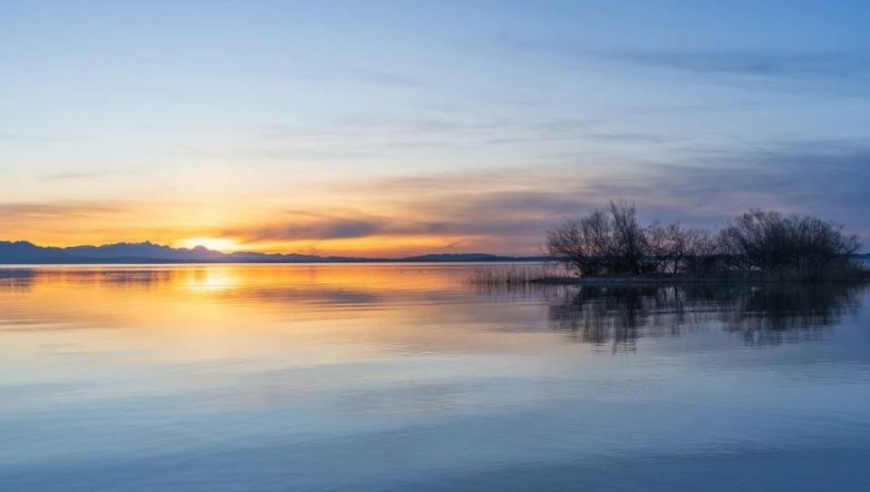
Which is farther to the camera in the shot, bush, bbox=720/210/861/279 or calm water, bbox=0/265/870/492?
bush, bbox=720/210/861/279

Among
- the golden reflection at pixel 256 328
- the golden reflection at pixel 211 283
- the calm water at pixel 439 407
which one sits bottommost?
the calm water at pixel 439 407

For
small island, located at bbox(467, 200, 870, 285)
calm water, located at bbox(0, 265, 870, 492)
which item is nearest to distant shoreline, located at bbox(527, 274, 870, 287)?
small island, located at bbox(467, 200, 870, 285)

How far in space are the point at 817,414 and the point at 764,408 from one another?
688mm

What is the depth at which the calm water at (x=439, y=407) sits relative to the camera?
337 inches

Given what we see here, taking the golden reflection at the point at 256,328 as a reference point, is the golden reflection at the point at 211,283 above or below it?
above

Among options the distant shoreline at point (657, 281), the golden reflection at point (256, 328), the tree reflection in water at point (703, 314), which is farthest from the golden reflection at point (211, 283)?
the tree reflection in water at point (703, 314)

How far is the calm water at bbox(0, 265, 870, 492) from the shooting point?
856 centimetres

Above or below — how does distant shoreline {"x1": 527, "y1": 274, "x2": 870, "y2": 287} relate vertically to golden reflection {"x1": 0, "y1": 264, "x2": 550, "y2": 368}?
above

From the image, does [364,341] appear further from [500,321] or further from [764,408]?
[764,408]

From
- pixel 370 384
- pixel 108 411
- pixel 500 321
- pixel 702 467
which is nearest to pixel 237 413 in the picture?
pixel 108 411

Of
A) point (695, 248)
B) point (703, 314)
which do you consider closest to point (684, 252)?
point (695, 248)

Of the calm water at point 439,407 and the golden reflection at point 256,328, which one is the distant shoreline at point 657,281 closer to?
the golden reflection at point 256,328

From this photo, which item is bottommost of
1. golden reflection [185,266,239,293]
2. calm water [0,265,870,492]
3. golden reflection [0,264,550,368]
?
calm water [0,265,870,492]

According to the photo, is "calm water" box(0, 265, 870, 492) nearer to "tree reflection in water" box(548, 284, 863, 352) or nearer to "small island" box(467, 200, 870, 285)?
"tree reflection in water" box(548, 284, 863, 352)
